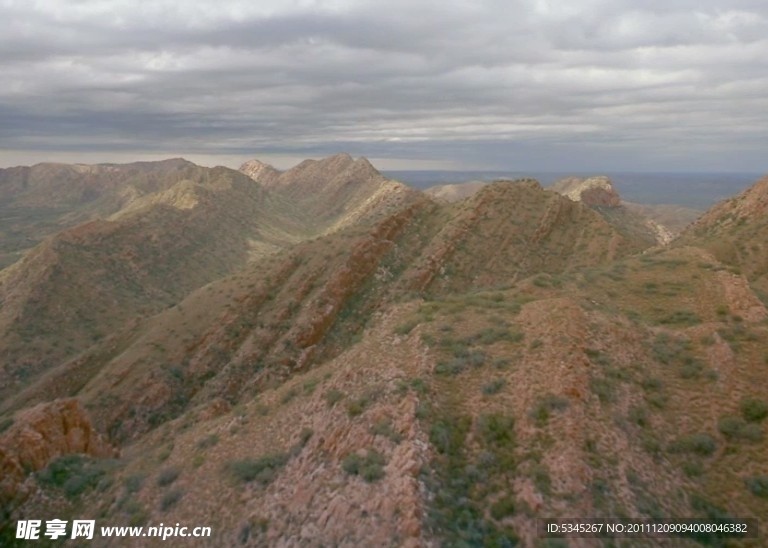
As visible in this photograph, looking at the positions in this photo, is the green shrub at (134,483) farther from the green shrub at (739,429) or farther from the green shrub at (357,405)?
the green shrub at (739,429)

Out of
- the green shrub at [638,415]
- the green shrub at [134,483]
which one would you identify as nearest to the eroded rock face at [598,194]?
the green shrub at [638,415]

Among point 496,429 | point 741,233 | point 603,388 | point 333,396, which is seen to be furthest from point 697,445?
point 741,233

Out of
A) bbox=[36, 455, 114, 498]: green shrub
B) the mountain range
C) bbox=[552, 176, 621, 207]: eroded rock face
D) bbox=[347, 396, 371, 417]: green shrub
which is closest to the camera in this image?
the mountain range

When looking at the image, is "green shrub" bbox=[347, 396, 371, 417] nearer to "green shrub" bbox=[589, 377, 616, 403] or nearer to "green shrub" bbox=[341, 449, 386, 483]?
"green shrub" bbox=[341, 449, 386, 483]

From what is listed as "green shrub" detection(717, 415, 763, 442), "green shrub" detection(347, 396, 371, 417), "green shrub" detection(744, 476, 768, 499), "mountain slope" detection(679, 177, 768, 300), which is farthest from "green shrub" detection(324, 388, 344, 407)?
"mountain slope" detection(679, 177, 768, 300)

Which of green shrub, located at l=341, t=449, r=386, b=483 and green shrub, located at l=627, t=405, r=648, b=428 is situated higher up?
green shrub, located at l=627, t=405, r=648, b=428

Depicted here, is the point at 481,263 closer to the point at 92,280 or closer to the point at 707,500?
the point at 707,500

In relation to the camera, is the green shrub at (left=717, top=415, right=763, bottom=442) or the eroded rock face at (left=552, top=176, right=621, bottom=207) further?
the eroded rock face at (left=552, top=176, right=621, bottom=207)

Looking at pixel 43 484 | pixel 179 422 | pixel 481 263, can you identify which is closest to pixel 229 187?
pixel 481 263
